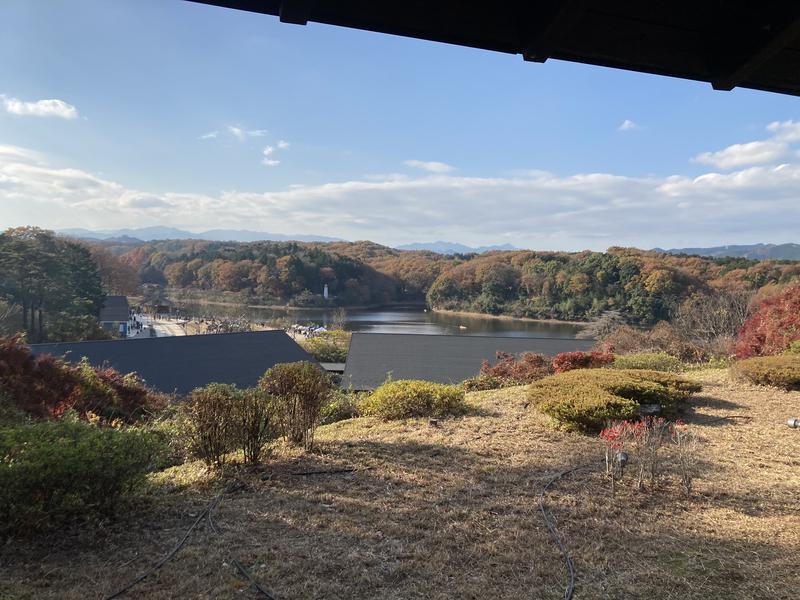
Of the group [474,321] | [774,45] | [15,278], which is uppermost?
[774,45]

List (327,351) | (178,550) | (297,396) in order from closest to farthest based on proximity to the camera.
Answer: (178,550) → (297,396) → (327,351)

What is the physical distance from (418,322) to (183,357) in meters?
35.3

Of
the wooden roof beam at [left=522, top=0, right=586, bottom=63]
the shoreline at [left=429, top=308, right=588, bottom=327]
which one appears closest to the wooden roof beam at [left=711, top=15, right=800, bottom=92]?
the wooden roof beam at [left=522, top=0, right=586, bottom=63]

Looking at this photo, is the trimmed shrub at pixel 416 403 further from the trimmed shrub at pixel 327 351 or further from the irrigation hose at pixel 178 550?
the trimmed shrub at pixel 327 351

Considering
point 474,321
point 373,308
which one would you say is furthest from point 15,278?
point 373,308

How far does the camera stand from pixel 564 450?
4.98 meters

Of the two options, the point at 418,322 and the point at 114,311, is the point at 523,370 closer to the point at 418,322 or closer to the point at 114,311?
the point at 114,311

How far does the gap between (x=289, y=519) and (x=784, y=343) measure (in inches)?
463

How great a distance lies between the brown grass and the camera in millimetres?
2535

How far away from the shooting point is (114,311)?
1446 inches

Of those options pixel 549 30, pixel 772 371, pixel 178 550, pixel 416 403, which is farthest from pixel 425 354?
pixel 549 30

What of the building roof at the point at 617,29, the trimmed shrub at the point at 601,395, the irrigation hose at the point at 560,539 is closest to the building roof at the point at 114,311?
the trimmed shrub at the point at 601,395

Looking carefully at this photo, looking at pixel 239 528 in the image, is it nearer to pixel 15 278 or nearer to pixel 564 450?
pixel 564 450

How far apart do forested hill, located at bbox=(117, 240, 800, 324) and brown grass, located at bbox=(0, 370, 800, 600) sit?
1406 inches
